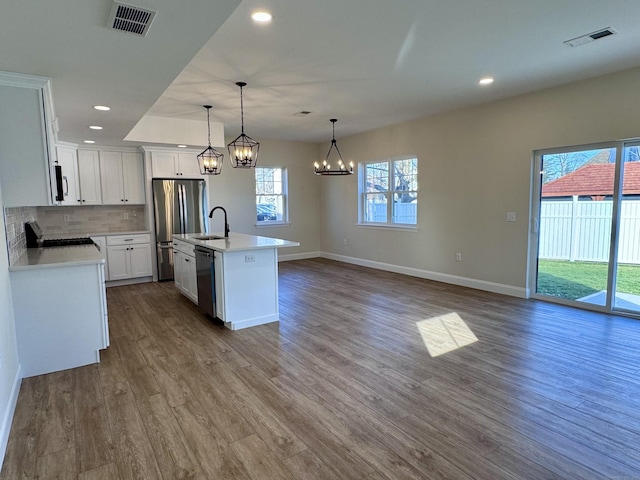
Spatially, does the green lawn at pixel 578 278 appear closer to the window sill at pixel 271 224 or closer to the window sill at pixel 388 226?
the window sill at pixel 388 226

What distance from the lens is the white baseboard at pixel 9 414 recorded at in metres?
2.06

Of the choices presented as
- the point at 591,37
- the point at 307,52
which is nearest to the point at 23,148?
the point at 307,52

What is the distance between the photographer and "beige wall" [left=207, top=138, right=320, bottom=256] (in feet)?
24.9

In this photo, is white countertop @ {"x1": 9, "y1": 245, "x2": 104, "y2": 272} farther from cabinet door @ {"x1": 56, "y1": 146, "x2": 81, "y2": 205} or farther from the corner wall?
cabinet door @ {"x1": 56, "y1": 146, "x2": 81, "y2": 205}

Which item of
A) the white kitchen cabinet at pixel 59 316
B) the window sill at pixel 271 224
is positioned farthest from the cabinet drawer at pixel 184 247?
the window sill at pixel 271 224

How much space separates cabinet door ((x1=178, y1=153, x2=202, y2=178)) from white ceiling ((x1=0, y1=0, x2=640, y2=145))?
1.44m

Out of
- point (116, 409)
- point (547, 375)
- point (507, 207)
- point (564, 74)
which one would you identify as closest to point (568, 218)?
point (507, 207)

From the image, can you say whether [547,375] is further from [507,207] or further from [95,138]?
[95,138]

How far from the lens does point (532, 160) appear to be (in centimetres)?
491

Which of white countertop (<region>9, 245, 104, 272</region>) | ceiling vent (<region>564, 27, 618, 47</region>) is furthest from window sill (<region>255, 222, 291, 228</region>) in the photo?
ceiling vent (<region>564, 27, 618, 47</region>)

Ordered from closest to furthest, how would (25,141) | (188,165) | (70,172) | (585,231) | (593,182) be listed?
(25,141), (593,182), (585,231), (70,172), (188,165)

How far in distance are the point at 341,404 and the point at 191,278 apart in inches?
122

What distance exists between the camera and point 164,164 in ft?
21.0

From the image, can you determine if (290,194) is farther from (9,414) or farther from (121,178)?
(9,414)
